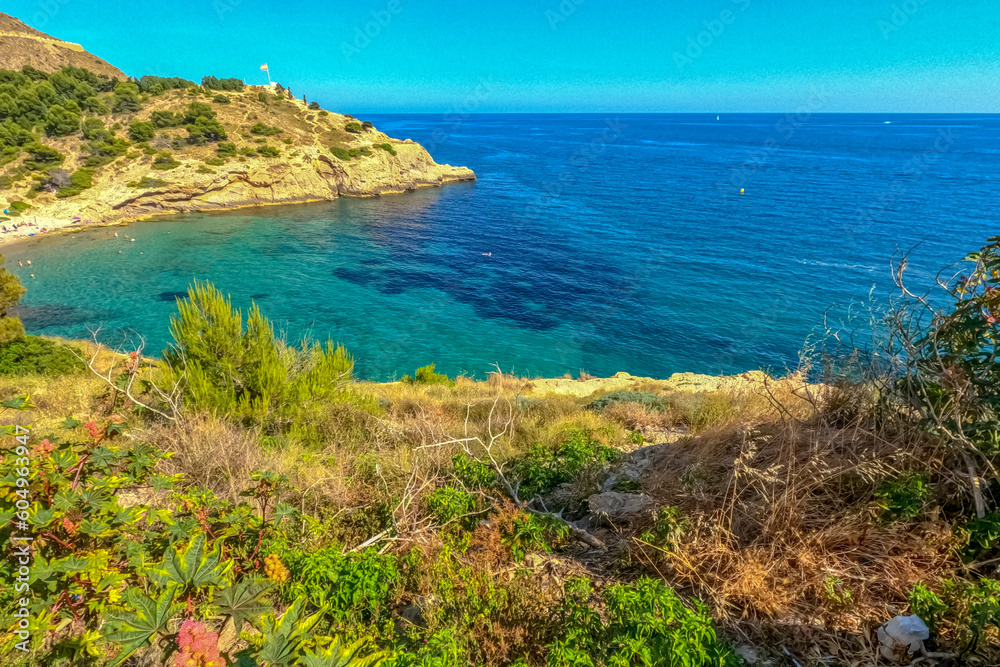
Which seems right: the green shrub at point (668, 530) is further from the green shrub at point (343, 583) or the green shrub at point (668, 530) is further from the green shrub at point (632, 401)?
the green shrub at point (632, 401)

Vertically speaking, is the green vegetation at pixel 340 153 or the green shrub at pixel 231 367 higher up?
the green vegetation at pixel 340 153

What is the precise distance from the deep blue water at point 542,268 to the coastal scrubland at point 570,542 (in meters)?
10.0

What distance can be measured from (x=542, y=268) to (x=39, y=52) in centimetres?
9959

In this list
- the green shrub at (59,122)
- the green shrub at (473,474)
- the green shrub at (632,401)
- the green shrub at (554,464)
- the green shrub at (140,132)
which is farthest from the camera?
the green shrub at (140,132)

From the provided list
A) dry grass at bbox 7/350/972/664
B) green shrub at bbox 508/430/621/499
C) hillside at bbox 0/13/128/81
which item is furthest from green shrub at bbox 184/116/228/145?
green shrub at bbox 508/430/621/499

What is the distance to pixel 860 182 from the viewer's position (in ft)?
224

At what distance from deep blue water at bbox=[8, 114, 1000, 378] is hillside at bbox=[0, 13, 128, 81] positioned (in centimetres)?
6068

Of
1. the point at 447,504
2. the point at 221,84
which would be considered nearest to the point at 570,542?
the point at 447,504

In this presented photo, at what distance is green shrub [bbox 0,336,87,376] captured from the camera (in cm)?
1508

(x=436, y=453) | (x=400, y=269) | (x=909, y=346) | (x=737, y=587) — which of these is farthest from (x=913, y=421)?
(x=400, y=269)

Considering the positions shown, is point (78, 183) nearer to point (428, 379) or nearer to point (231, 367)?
point (428, 379)

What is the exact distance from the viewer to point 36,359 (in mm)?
15945

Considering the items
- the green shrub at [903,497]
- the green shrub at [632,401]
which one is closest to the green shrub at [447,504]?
the green shrub at [903,497]

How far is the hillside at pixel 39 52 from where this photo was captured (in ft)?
251
